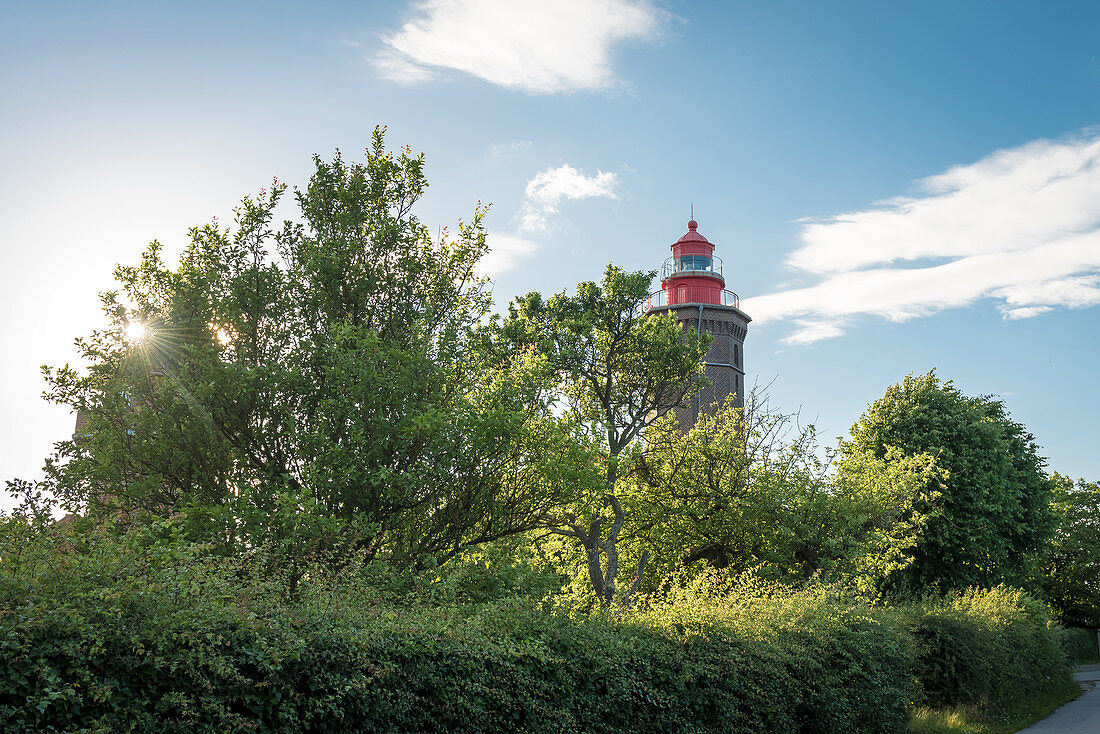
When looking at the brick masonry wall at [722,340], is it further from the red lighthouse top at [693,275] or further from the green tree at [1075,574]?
the green tree at [1075,574]

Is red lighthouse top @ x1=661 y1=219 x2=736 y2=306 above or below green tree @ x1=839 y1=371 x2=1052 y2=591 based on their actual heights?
above

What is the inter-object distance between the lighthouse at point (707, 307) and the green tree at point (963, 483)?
893cm

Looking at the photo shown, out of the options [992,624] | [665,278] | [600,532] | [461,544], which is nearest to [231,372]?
[461,544]

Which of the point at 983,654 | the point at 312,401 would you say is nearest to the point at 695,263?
the point at 983,654

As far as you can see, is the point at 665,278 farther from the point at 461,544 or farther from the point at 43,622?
the point at 43,622

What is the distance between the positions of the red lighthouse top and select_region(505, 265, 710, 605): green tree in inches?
750

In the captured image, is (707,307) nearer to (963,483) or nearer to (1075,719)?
(963,483)

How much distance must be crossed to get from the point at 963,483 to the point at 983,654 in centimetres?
1673

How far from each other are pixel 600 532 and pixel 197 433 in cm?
1475

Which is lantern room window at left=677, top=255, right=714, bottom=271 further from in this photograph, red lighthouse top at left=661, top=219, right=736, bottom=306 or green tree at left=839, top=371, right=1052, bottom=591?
green tree at left=839, top=371, right=1052, bottom=591

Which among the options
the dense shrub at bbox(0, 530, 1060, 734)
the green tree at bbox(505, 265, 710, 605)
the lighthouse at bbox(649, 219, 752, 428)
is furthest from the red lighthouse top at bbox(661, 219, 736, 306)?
the dense shrub at bbox(0, 530, 1060, 734)

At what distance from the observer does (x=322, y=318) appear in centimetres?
1534

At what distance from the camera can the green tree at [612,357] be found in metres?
26.3

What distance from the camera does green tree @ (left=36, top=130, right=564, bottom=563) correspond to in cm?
A: 1319
